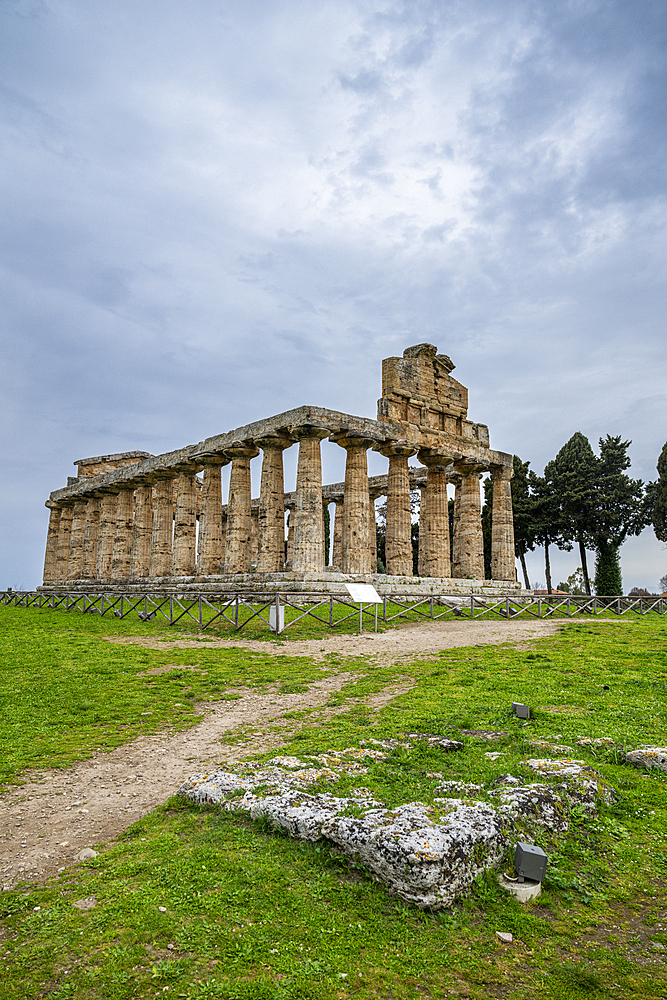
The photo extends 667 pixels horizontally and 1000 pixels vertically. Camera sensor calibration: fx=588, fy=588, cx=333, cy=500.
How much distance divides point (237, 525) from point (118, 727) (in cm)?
2391

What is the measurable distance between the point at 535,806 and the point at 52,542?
187ft

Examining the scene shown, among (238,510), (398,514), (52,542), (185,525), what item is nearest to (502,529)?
(398,514)

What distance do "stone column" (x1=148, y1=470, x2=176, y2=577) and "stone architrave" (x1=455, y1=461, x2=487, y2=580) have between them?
19143 mm

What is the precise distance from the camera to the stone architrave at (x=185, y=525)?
37406mm

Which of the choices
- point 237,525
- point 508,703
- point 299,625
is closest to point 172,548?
point 237,525

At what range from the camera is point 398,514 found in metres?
33.0

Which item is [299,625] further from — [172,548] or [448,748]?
[172,548]

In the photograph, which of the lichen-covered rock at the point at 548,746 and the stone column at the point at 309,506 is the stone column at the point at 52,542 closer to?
→ the stone column at the point at 309,506

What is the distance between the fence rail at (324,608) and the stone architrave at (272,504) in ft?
11.3

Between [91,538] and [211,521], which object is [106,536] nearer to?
[91,538]

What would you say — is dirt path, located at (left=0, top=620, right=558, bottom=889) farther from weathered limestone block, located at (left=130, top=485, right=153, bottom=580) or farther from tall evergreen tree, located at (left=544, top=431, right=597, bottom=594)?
tall evergreen tree, located at (left=544, top=431, right=597, bottom=594)

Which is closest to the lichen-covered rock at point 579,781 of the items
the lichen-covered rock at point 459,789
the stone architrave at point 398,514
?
the lichen-covered rock at point 459,789

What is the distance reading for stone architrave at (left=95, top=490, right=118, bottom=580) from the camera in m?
44.8

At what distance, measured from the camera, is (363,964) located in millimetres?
4062
